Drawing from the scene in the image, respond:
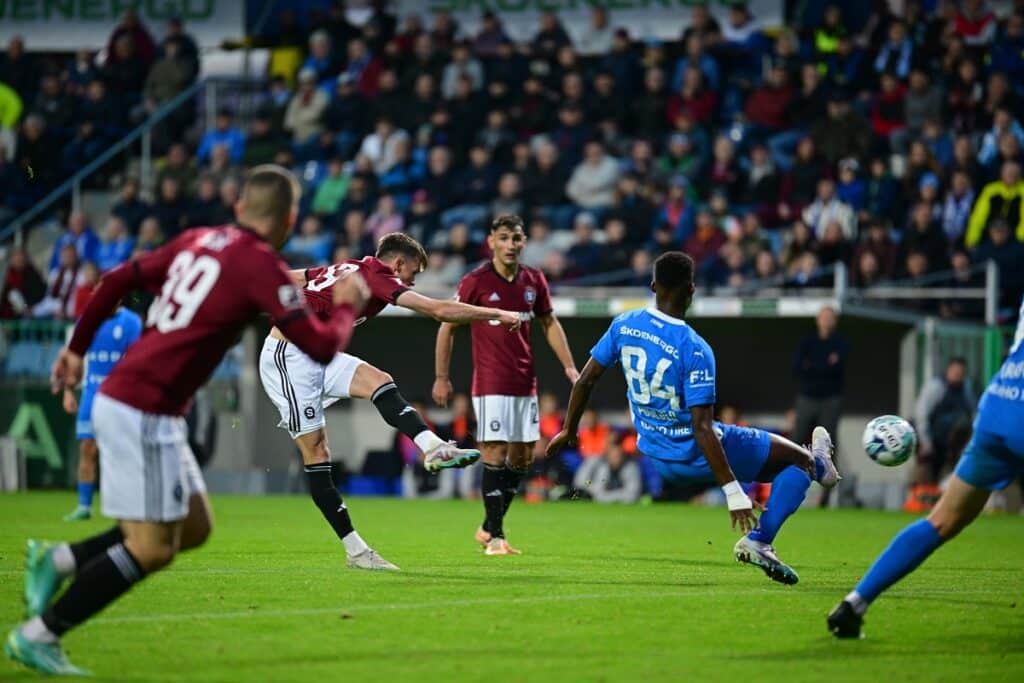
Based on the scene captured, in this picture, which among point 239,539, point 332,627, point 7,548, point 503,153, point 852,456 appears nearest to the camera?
point 332,627

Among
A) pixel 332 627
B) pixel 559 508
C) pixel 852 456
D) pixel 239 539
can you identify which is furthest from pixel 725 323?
pixel 332 627

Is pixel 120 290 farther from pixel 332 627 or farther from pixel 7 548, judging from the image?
pixel 7 548

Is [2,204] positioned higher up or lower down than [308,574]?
higher up

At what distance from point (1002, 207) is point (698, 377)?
41.0ft

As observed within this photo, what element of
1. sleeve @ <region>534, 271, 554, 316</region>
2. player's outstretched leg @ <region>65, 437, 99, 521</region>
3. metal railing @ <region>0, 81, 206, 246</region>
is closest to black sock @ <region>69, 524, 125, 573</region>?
sleeve @ <region>534, 271, 554, 316</region>

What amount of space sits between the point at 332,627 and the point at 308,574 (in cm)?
264

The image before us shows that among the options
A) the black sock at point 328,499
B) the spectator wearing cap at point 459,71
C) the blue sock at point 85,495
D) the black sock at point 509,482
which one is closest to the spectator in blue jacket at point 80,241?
the spectator wearing cap at point 459,71

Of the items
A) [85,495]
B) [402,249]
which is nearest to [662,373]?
[402,249]

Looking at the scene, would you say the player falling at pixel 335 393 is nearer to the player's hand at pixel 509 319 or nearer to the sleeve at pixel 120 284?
the player's hand at pixel 509 319

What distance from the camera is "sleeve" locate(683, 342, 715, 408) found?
9.54 metres

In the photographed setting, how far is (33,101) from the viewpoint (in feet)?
94.3

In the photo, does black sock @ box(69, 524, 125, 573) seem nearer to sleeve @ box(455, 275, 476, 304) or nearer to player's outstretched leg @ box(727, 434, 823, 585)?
player's outstretched leg @ box(727, 434, 823, 585)

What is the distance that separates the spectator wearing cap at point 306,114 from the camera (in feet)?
86.8

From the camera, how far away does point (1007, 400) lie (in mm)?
7297
